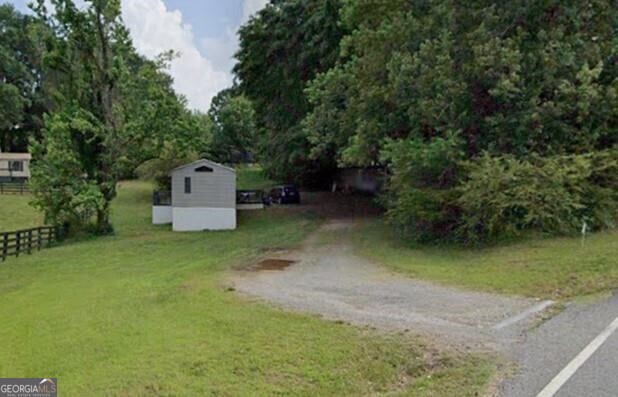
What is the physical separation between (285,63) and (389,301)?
1845cm

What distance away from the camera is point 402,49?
47.8 ft

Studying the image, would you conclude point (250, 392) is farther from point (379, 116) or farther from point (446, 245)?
point (379, 116)

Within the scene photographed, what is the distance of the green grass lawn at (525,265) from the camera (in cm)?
800

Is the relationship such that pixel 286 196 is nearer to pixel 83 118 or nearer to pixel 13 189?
pixel 83 118

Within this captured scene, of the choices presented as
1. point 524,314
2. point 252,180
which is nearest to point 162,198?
point 524,314

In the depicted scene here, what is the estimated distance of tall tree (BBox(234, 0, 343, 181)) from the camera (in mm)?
22078

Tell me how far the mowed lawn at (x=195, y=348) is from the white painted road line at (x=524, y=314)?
1.29 m

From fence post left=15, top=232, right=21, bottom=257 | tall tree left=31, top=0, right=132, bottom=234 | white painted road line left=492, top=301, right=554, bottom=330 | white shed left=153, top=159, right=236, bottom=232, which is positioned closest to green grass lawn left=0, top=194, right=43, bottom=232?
tall tree left=31, top=0, right=132, bottom=234

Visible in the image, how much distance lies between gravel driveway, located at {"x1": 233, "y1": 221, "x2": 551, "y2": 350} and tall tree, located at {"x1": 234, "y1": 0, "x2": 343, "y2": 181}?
13027mm

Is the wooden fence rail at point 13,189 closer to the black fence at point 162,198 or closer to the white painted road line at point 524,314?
the black fence at point 162,198

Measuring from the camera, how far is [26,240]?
17641mm

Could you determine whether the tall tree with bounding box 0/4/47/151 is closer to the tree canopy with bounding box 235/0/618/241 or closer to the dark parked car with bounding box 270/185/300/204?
the dark parked car with bounding box 270/185/300/204

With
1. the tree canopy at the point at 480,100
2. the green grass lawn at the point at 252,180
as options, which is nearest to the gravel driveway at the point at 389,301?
the tree canopy at the point at 480,100

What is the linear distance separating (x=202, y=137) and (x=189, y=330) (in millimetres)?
17028
